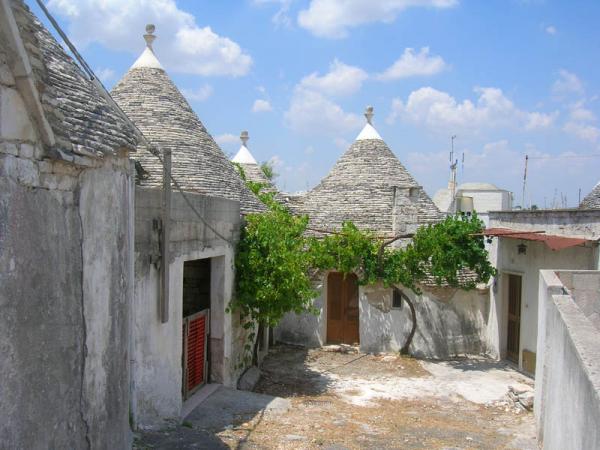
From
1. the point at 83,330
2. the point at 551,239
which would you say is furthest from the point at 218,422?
the point at 551,239

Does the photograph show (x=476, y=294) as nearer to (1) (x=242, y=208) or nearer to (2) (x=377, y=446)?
(1) (x=242, y=208)

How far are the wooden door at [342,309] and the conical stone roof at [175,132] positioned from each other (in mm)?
3826

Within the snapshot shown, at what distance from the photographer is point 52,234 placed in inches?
162

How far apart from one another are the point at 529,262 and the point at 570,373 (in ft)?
28.8

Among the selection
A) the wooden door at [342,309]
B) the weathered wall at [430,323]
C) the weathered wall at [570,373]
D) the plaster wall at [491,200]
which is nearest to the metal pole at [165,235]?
the weathered wall at [570,373]

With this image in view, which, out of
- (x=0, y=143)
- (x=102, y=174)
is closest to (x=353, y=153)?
(x=102, y=174)

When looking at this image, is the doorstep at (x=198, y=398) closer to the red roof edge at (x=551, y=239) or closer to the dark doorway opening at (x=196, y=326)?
the dark doorway opening at (x=196, y=326)

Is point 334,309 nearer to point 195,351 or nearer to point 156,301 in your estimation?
point 195,351

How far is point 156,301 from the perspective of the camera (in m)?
7.09

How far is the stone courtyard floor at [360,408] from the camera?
7781 millimetres

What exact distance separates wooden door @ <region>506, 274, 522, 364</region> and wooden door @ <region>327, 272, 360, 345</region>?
369 centimetres

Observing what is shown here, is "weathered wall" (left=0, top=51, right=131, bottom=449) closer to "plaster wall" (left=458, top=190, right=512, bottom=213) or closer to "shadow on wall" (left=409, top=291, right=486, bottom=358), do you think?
"shadow on wall" (left=409, top=291, right=486, bottom=358)

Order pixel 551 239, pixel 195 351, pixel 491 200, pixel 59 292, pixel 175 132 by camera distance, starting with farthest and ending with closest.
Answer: pixel 491 200, pixel 175 132, pixel 551 239, pixel 195 351, pixel 59 292

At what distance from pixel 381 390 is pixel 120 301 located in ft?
24.4
